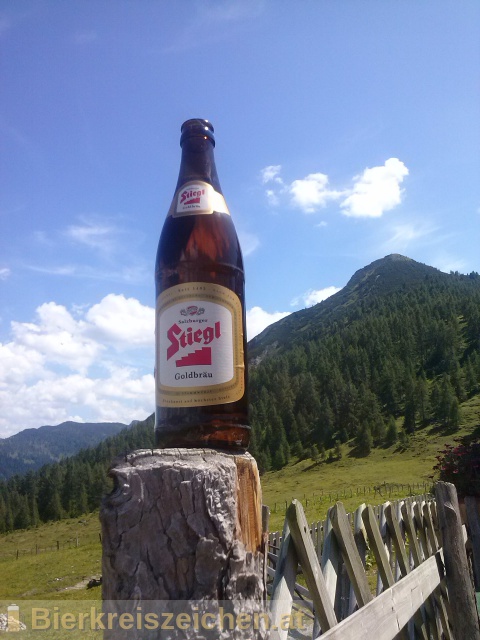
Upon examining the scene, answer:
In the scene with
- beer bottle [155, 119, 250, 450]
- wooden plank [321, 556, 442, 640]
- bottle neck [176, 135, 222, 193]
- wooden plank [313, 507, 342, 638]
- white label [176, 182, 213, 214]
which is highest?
bottle neck [176, 135, 222, 193]

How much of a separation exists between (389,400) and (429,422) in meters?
12.5

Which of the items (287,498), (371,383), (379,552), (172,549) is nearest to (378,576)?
(379,552)

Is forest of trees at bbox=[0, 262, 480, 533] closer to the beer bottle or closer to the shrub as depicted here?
the shrub

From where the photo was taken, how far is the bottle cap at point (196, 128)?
2.33m

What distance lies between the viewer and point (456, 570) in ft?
13.5

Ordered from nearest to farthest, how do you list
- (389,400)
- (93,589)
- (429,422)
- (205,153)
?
(205,153) < (93,589) < (429,422) < (389,400)

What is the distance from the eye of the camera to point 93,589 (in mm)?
20812

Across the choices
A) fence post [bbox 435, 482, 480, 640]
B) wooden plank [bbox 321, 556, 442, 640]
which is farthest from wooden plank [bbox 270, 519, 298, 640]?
fence post [bbox 435, 482, 480, 640]

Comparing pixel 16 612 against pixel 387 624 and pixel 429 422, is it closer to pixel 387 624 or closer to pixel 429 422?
pixel 387 624

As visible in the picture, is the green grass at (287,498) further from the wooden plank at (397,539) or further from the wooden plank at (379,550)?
the wooden plank at (379,550)

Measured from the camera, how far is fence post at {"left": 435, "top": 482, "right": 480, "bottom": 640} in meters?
3.92

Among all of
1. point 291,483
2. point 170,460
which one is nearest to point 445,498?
point 170,460

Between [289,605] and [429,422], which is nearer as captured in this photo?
[289,605]

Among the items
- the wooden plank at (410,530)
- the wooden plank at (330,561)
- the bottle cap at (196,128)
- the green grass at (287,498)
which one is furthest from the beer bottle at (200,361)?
the green grass at (287,498)
